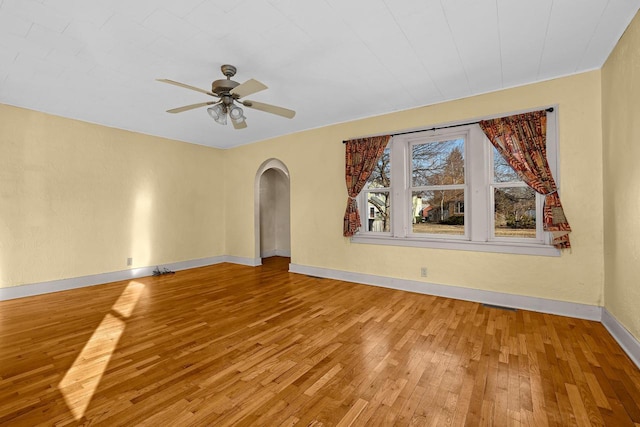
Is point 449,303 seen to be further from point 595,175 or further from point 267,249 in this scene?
point 267,249

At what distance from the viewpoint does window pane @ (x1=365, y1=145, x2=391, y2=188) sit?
4520 millimetres

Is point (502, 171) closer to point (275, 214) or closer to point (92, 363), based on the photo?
point (92, 363)

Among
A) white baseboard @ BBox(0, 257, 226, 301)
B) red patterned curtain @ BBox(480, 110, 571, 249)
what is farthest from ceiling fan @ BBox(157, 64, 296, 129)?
white baseboard @ BBox(0, 257, 226, 301)

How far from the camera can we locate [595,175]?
3.06 meters

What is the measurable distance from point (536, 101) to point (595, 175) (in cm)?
105

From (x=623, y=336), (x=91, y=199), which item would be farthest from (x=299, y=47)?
(x=91, y=199)

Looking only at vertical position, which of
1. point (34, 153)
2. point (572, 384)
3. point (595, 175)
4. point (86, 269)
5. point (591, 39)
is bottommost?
point (572, 384)

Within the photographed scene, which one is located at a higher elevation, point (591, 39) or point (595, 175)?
point (591, 39)

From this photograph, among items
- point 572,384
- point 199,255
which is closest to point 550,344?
point 572,384

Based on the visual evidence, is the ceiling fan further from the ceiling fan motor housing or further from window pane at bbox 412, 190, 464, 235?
window pane at bbox 412, 190, 464, 235

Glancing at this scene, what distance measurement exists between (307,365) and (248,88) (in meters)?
2.48

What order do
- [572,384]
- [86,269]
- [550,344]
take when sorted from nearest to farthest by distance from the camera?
[572,384] < [550,344] < [86,269]

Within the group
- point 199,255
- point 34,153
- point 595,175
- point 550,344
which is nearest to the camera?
point 550,344

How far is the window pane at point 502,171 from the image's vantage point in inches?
140
